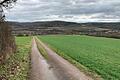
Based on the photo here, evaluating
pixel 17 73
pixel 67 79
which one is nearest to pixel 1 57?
pixel 17 73

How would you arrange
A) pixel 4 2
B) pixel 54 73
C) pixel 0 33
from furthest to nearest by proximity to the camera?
1. pixel 0 33
2. pixel 4 2
3. pixel 54 73

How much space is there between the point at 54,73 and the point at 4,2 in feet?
19.4

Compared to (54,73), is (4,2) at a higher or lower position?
higher

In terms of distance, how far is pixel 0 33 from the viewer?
28125 millimetres

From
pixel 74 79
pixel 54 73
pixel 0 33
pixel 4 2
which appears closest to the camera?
pixel 74 79

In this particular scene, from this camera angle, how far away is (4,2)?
23078mm

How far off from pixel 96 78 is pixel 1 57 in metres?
7.93

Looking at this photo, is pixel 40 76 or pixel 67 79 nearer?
pixel 67 79

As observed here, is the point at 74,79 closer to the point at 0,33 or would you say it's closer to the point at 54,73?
the point at 54,73

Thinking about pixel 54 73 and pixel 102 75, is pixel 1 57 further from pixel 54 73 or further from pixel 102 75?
pixel 102 75

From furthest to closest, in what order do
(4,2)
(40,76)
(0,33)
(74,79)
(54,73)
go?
1. (0,33)
2. (4,2)
3. (54,73)
4. (40,76)
5. (74,79)

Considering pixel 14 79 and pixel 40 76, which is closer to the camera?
pixel 14 79

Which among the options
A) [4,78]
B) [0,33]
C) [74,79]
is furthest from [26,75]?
[0,33]

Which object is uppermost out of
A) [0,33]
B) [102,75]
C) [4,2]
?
[4,2]
